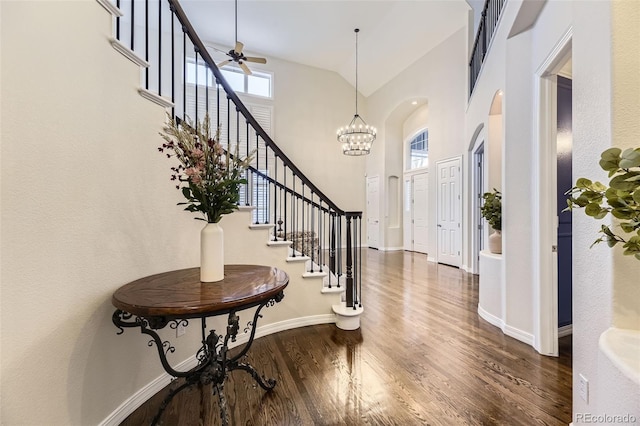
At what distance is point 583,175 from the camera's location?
56.2 inches

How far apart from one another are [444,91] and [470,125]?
71.3 inches

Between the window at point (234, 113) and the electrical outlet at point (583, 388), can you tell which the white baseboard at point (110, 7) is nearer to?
the electrical outlet at point (583, 388)

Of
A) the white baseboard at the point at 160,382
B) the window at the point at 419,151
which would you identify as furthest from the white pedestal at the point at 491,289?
the window at the point at 419,151

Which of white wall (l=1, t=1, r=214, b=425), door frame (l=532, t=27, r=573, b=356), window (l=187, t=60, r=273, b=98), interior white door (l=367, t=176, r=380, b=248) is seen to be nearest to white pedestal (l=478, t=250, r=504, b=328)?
door frame (l=532, t=27, r=573, b=356)

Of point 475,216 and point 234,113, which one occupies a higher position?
point 234,113

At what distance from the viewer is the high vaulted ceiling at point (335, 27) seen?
5594 mm

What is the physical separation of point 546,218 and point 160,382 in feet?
10.6

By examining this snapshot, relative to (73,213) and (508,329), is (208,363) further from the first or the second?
(508,329)

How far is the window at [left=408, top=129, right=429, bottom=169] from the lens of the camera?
7848 mm

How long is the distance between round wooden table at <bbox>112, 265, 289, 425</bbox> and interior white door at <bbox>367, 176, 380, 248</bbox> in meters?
6.99

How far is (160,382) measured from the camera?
6.11ft

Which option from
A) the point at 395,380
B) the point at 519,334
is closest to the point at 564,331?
the point at 519,334

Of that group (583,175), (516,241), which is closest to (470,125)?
(516,241)

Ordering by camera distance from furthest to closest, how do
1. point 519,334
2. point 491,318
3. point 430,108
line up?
1. point 430,108
2. point 491,318
3. point 519,334
